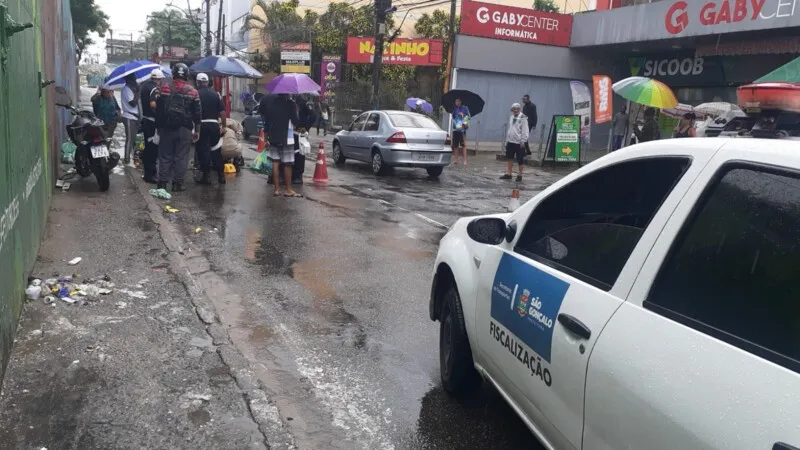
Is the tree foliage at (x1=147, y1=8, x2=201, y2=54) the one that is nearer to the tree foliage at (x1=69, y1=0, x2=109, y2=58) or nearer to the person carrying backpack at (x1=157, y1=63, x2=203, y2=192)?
the tree foliage at (x1=69, y1=0, x2=109, y2=58)

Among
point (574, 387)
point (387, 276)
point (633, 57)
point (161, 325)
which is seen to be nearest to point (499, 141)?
point (633, 57)

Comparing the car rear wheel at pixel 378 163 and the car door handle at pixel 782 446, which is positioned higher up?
the car door handle at pixel 782 446

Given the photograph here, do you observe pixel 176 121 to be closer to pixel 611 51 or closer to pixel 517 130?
pixel 517 130

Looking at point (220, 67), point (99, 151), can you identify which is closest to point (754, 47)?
point (220, 67)

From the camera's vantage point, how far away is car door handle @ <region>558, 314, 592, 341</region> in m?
2.56

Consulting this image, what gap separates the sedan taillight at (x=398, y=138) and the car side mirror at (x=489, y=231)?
11.4 metres

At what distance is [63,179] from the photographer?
35.0 ft

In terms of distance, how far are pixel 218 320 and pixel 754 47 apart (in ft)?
61.6

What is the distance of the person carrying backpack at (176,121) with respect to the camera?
33.0 ft

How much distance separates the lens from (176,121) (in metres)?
10.1

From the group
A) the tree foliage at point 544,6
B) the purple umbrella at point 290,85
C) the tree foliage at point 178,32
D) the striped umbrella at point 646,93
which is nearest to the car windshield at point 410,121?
the striped umbrella at point 646,93

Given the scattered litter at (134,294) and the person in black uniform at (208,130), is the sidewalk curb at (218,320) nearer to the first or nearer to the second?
the scattered litter at (134,294)

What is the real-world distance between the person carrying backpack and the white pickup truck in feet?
25.6

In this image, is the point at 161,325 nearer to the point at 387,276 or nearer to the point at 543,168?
the point at 387,276
